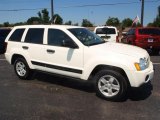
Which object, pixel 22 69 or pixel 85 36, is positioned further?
pixel 22 69

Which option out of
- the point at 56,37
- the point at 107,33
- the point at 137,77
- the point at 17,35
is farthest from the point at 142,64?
the point at 107,33

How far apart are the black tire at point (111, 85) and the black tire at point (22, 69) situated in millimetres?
2647

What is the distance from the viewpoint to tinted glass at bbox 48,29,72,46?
7123 mm

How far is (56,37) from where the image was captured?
7305 mm

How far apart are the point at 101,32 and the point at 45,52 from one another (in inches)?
339

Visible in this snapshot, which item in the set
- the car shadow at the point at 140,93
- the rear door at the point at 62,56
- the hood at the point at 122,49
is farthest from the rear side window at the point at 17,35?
the car shadow at the point at 140,93

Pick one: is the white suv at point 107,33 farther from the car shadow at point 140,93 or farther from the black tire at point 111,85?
the black tire at point 111,85

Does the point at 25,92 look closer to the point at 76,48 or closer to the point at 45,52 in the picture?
the point at 45,52

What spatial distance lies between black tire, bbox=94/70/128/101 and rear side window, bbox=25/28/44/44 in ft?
7.18

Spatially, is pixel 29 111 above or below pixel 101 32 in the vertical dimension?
below

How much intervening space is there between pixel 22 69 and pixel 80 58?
2.47 meters

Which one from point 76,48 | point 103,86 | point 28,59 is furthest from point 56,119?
point 28,59

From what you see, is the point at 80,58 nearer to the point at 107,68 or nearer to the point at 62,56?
the point at 62,56

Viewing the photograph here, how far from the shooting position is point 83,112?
5523mm
